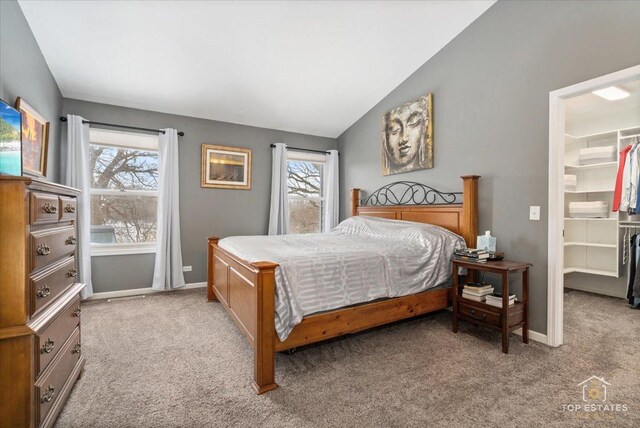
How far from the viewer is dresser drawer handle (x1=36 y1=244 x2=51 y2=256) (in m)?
1.38

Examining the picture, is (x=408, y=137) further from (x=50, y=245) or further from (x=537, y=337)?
(x=50, y=245)

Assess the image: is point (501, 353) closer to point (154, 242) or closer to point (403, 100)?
point (403, 100)

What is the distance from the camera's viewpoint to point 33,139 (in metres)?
2.67

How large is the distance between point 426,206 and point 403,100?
1.55 meters

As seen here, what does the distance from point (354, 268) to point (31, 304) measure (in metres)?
1.82

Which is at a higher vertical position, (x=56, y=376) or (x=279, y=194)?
(x=279, y=194)

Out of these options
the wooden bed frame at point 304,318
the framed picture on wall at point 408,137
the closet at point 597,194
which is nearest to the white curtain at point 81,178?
the wooden bed frame at point 304,318

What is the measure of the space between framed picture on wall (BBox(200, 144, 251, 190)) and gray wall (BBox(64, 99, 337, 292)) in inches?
3.3

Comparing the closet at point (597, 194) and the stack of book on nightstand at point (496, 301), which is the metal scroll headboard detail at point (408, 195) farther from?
the closet at point (597, 194)

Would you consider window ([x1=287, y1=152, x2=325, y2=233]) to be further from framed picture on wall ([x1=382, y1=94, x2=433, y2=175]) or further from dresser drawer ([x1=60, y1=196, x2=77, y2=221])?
dresser drawer ([x1=60, y1=196, x2=77, y2=221])

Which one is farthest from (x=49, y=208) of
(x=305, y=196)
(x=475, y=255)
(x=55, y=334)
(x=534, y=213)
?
(x=305, y=196)

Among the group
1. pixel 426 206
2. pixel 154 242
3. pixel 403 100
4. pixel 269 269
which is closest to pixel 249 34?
pixel 403 100

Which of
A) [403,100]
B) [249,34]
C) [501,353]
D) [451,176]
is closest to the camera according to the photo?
[501,353]

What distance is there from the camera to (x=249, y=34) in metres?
2.95
